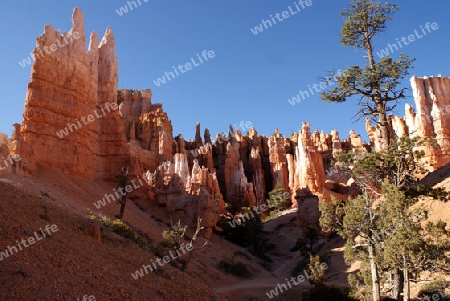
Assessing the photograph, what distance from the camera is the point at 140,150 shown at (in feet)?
175

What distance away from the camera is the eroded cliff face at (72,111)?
29250mm

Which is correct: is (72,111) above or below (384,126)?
above

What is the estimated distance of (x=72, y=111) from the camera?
3170cm

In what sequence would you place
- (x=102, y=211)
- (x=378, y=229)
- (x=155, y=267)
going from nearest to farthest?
(x=378, y=229), (x=155, y=267), (x=102, y=211)

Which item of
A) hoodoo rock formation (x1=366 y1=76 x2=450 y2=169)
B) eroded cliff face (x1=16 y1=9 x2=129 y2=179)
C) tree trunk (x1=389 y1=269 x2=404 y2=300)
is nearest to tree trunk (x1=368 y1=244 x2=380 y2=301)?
tree trunk (x1=389 y1=269 x2=404 y2=300)

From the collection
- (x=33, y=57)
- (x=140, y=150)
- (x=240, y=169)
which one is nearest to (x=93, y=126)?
(x=33, y=57)

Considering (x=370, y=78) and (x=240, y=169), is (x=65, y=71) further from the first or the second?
(x=240, y=169)

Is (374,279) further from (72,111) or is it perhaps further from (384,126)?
(72,111)

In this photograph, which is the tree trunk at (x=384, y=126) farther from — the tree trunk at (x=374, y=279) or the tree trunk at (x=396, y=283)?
the tree trunk at (x=396, y=283)

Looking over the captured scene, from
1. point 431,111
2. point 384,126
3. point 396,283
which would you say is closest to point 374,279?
point 396,283

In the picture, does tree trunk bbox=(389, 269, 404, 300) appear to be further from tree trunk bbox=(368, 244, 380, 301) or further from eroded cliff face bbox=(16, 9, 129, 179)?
eroded cliff face bbox=(16, 9, 129, 179)

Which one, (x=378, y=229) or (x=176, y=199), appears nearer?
(x=378, y=229)

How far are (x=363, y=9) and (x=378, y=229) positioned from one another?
10253 millimetres

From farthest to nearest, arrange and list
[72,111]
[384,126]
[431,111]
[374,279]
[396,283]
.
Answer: [431,111], [72,111], [384,126], [396,283], [374,279]
